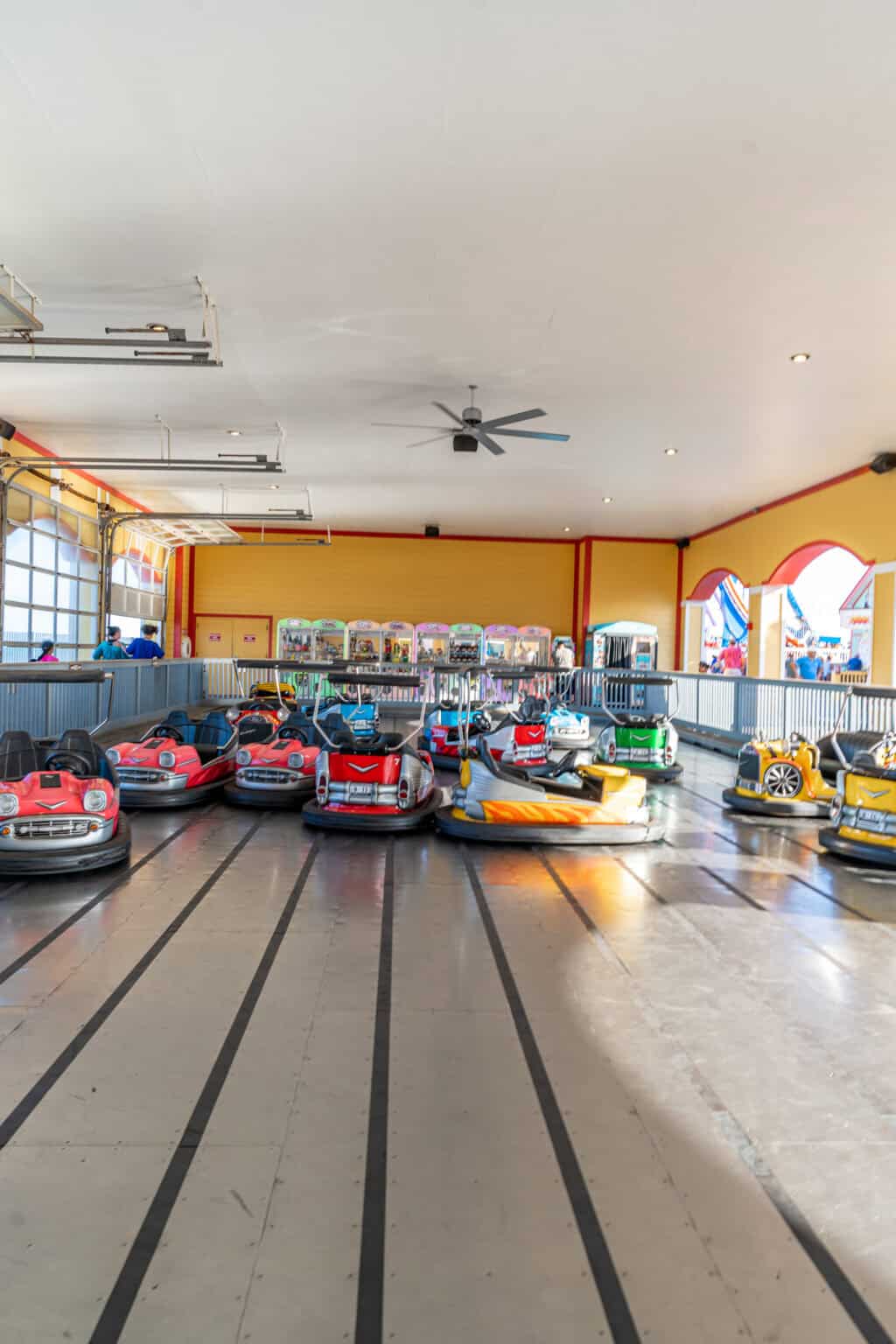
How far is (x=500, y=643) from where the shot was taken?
762 inches

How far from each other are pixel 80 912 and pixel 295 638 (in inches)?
597

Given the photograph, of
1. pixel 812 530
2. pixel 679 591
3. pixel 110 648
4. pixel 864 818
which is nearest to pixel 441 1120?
pixel 864 818

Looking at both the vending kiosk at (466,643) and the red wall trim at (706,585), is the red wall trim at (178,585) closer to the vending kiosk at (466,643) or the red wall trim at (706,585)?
the vending kiosk at (466,643)

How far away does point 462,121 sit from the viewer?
4430 mm

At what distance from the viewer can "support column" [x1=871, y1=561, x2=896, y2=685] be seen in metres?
10.9

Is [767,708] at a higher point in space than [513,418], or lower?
lower

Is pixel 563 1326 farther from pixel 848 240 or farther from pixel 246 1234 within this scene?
pixel 848 240

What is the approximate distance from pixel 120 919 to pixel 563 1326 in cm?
322

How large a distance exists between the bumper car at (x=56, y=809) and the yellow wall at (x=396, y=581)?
14.4m

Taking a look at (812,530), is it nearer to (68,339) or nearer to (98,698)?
(98,698)

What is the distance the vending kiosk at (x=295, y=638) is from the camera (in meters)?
→ 19.2

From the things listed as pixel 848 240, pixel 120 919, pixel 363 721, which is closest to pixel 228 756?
pixel 363 721

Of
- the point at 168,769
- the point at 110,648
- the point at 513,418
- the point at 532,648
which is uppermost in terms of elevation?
the point at 513,418

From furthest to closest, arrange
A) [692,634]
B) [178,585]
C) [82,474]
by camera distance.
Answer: [178,585] → [692,634] → [82,474]
